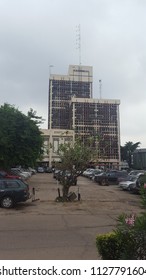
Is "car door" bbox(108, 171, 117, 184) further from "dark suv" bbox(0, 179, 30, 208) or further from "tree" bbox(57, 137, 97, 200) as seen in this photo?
"dark suv" bbox(0, 179, 30, 208)

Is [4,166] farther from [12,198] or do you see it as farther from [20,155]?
[12,198]

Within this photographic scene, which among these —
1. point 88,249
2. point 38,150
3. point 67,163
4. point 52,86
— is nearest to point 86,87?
point 52,86

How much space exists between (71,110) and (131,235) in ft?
347

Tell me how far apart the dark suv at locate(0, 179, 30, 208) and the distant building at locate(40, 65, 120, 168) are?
3407 inches

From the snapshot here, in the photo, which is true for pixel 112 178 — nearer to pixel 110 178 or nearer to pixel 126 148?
pixel 110 178

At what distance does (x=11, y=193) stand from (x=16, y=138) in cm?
1769

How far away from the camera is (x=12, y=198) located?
18703mm

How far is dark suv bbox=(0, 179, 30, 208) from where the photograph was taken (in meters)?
18.6

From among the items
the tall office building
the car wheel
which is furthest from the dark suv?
the tall office building

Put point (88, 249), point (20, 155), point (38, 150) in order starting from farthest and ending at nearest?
point (38, 150) → point (20, 155) → point (88, 249)

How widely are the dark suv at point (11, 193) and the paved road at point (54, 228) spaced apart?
1.82ft
